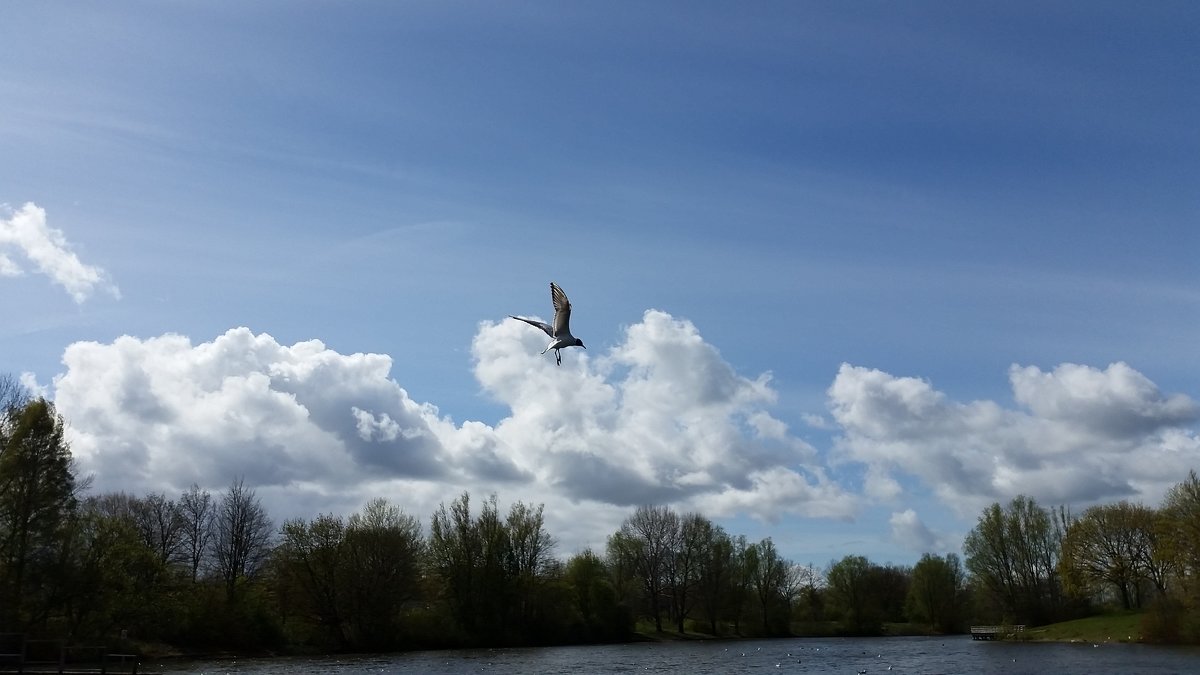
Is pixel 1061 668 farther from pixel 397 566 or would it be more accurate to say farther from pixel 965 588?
pixel 965 588

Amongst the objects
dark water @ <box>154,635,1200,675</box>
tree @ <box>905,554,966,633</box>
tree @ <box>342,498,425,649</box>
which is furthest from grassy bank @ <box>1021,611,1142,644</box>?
tree @ <box>342,498,425,649</box>

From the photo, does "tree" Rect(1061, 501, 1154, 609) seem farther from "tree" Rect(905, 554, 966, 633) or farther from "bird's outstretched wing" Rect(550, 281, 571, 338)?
"bird's outstretched wing" Rect(550, 281, 571, 338)

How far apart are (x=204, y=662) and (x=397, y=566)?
75.1 feet

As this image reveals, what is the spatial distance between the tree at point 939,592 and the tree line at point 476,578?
0.18 meters

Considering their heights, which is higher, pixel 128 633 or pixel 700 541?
pixel 700 541

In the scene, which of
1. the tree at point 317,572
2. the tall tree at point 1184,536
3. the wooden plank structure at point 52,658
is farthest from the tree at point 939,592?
the wooden plank structure at point 52,658

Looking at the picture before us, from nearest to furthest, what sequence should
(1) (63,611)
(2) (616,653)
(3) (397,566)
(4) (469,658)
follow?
1. (1) (63,611)
2. (4) (469,658)
3. (2) (616,653)
4. (3) (397,566)

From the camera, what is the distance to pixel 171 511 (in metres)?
95.6

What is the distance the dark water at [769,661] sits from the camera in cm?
5484

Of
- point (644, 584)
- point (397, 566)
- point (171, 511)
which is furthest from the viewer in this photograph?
point (644, 584)

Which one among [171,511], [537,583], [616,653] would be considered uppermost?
[171,511]

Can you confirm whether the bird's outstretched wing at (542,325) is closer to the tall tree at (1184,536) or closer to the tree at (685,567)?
the tall tree at (1184,536)

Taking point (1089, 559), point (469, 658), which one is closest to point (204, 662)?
point (469, 658)

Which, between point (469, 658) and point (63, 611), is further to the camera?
point (469, 658)
